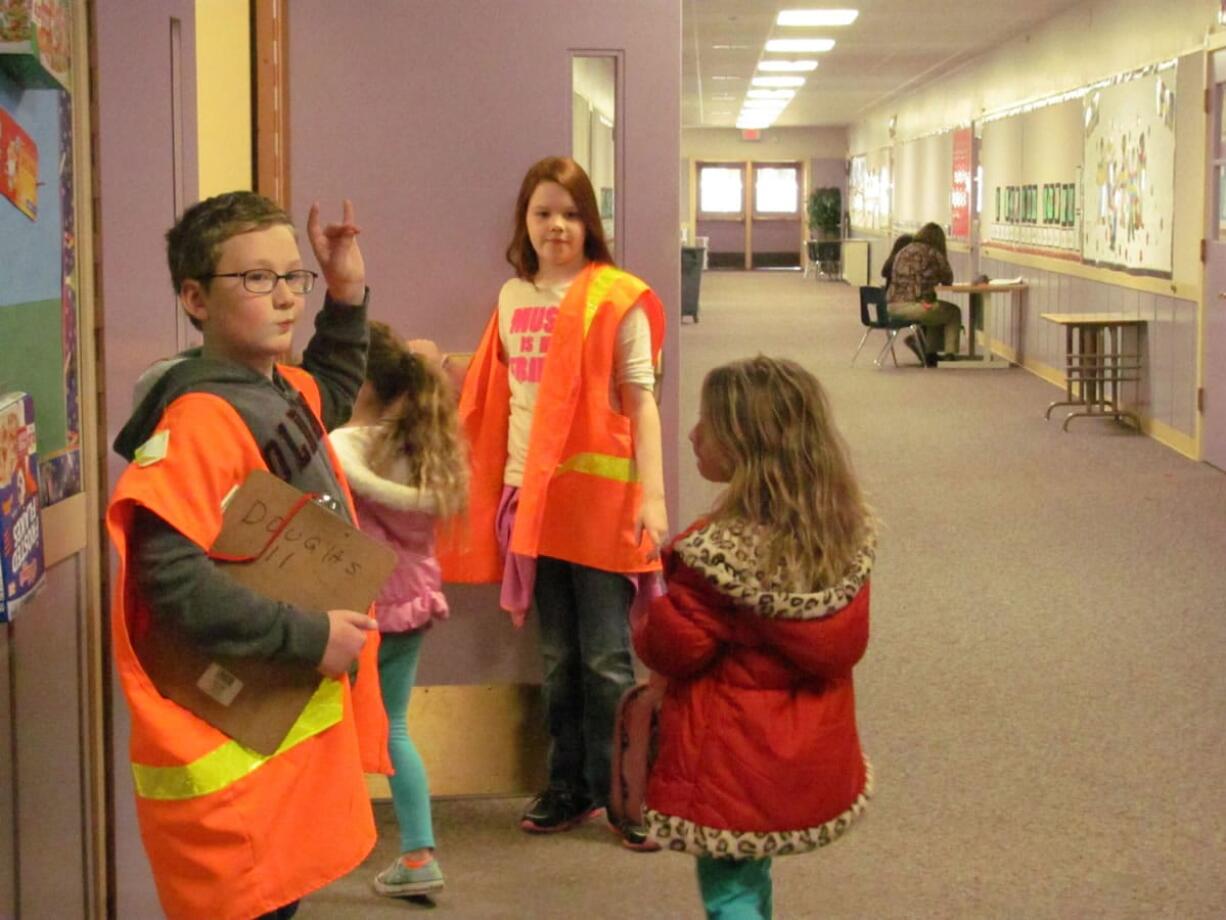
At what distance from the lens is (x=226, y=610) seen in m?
1.87

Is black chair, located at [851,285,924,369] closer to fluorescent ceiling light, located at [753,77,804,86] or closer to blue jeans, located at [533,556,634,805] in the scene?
fluorescent ceiling light, located at [753,77,804,86]

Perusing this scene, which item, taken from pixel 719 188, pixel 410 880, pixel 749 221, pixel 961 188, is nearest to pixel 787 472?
pixel 410 880

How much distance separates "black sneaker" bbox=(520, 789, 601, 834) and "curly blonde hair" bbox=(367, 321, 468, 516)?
888 mm

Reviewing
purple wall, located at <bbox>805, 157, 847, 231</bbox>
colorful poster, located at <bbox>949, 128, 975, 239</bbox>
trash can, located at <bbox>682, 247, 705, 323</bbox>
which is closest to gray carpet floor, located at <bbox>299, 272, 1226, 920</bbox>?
colorful poster, located at <bbox>949, 128, 975, 239</bbox>

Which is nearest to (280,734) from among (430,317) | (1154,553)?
(430,317)

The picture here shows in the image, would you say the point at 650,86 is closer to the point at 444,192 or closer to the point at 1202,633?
the point at 444,192

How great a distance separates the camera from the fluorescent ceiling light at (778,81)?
20.4 m

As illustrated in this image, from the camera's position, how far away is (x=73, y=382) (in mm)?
2268

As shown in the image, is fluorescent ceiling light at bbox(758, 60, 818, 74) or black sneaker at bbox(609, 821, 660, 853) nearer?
black sneaker at bbox(609, 821, 660, 853)

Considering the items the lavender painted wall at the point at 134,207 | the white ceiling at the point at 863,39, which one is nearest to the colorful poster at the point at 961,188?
the white ceiling at the point at 863,39

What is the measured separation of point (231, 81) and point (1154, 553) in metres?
4.62

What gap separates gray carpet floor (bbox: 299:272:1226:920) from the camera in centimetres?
337

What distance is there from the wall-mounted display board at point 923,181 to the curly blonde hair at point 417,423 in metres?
15.3

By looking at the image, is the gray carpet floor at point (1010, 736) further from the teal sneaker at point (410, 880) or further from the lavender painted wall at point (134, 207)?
the lavender painted wall at point (134, 207)
